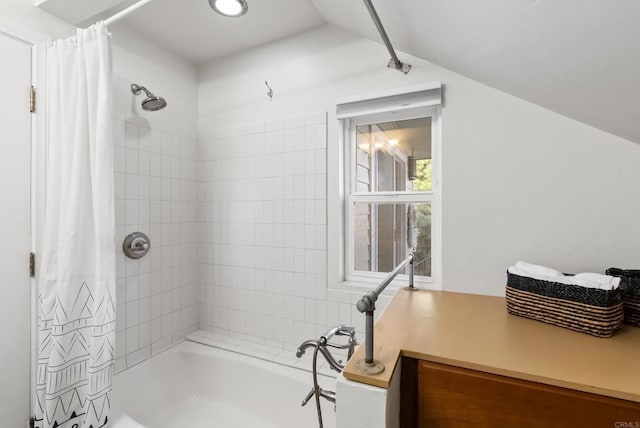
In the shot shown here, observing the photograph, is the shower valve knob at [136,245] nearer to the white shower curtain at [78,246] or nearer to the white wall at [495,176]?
the white shower curtain at [78,246]

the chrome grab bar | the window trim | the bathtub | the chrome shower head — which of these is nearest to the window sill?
the window trim

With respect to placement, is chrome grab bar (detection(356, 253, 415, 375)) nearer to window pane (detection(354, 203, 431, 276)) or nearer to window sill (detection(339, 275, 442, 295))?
window sill (detection(339, 275, 442, 295))

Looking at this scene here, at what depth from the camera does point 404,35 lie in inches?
54.0

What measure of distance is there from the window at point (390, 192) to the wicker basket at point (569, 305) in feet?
1.81

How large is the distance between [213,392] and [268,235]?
3.71 ft

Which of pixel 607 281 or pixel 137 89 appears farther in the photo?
pixel 137 89

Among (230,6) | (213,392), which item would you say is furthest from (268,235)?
(230,6)

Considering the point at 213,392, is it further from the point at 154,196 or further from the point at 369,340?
the point at 369,340

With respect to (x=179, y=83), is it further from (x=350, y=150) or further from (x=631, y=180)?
(x=631, y=180)

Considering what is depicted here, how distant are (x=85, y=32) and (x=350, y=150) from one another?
1.49 metres

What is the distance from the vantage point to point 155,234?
1.93m

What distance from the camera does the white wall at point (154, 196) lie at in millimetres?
1747

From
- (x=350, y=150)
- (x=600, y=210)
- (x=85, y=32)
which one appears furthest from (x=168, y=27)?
(x=600, y=210)

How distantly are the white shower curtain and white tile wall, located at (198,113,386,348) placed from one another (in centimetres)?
85
